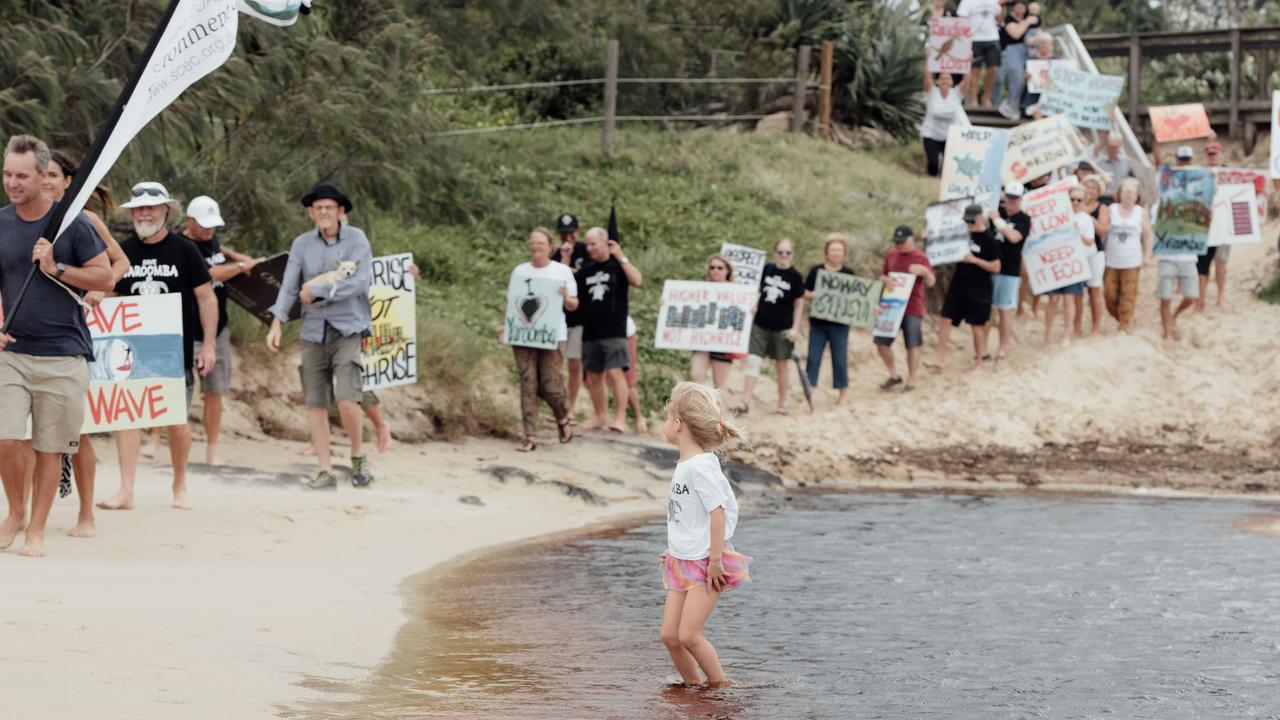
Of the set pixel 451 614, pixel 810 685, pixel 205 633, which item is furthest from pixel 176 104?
pixel 810 685

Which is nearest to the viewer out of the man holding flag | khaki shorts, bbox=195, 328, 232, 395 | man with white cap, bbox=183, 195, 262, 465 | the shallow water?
the shallow water

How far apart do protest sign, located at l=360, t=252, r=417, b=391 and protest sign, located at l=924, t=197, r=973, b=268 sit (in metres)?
6.54

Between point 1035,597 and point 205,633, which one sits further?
point 1035,597

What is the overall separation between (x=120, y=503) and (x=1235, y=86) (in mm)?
17242

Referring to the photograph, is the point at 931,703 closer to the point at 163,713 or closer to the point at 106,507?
the point at 163,713

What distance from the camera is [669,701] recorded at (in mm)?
6906

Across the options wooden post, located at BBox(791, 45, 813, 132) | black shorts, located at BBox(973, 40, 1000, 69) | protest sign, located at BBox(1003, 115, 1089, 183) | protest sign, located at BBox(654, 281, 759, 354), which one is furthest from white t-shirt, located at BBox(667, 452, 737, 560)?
wooden post, located at BBox(791, 45, 813, 132)

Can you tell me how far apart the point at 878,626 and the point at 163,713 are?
3.99 meters

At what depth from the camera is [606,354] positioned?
47.7ft

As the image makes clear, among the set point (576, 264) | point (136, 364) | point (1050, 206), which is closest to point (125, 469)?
point (136, 364)

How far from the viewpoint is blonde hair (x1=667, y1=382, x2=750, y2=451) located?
6.93 metres

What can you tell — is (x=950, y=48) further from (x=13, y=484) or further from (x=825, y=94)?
(x=13, y=484)

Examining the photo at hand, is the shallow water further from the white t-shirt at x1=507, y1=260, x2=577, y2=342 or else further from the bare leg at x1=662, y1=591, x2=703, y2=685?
the white t-shirt at x1=507, y1=260, x2=577, y2=342

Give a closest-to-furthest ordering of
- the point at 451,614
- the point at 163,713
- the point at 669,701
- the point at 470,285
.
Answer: the point at 163,713, the point at 669,701, the point at 451,614, the point at 470,285
